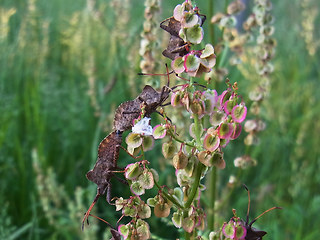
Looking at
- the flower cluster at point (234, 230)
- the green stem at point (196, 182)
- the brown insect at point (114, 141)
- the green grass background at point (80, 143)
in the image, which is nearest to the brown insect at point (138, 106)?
the brown insect at point (114, 141)

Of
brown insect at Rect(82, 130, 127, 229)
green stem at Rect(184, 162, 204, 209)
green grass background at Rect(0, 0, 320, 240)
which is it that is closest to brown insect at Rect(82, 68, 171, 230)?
brown insect at Rect(82, 130, 127, 229)

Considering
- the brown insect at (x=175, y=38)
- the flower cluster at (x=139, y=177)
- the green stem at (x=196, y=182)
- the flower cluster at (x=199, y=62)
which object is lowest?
the green stem at (x=196, y=182)

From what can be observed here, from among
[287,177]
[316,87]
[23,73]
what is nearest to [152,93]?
[287,177]

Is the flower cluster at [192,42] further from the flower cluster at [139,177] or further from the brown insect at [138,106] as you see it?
the flower cluster at [139,177]

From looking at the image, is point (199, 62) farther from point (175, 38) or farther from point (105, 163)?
point (105, 163)

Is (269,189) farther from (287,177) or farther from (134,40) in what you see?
(134,40)

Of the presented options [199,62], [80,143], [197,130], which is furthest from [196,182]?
[80,143]

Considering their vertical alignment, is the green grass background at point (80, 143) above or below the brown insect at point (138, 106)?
below
